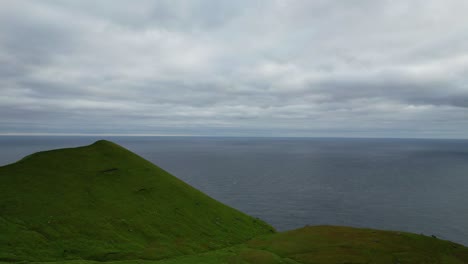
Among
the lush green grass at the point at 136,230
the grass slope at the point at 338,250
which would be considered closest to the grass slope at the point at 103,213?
the lush green grass at the point at 136,230

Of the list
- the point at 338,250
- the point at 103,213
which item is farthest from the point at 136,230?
the point at 338,250

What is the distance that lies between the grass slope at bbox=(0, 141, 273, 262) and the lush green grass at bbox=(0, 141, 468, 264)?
17 centimetres

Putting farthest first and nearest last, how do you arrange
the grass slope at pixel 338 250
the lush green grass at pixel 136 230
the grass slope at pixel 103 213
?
the grass slope at pixel 338 250
the lush green grass at pixel 136 230
the grass slope at pixel 103 213

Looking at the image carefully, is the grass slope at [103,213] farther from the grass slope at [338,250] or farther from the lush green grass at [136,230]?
the grass slope at [338,250]

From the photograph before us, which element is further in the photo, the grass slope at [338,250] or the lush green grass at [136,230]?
the grass slope at [338,250]

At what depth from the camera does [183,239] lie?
58906 millimetres

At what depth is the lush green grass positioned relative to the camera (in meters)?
46.9

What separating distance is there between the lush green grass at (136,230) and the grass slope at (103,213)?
173mm

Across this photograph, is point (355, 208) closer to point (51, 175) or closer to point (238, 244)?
point (238, 244)

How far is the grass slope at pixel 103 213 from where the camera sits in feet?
153

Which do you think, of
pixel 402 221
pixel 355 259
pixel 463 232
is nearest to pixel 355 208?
pixel 402 221

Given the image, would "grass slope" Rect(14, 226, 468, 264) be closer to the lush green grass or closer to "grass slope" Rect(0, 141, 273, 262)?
the lush green grass

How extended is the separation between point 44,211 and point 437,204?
181m

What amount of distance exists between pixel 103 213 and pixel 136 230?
8356mm
